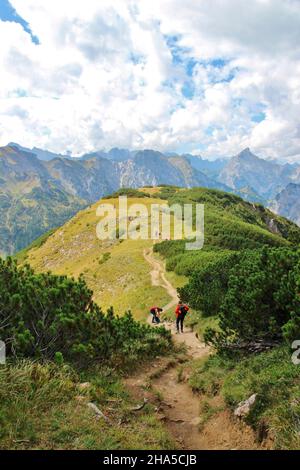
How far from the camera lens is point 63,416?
794cm

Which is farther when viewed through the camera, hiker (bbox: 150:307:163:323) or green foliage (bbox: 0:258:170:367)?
hiker (bbox: 150:307:163:323)

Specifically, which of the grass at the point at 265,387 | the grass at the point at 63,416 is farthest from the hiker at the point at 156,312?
the grass at the point at 63,416

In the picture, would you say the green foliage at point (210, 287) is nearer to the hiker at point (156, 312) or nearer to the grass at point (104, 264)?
the hiker at point (156, 312)

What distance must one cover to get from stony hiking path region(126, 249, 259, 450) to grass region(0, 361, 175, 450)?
898 mm

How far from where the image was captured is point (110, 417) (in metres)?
8.95

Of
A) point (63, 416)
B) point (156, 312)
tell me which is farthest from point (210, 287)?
point (63, 416)

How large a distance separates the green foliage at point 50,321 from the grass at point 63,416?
0.74m

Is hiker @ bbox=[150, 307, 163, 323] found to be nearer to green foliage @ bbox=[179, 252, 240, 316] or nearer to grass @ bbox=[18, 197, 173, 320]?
green foliage @ bbox=[179, 252, 240, 316]

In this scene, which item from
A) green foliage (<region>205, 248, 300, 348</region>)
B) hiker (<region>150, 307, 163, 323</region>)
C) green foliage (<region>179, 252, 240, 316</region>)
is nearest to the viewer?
green foliage (<region>205, 248, 300, 348</region>)

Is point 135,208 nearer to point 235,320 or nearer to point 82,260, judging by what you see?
point 82,260

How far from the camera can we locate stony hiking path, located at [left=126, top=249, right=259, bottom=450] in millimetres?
8805

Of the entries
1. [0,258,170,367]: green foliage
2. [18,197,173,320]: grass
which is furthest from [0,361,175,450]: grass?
[18,197,173,320]: grass

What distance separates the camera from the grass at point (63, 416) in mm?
7062
